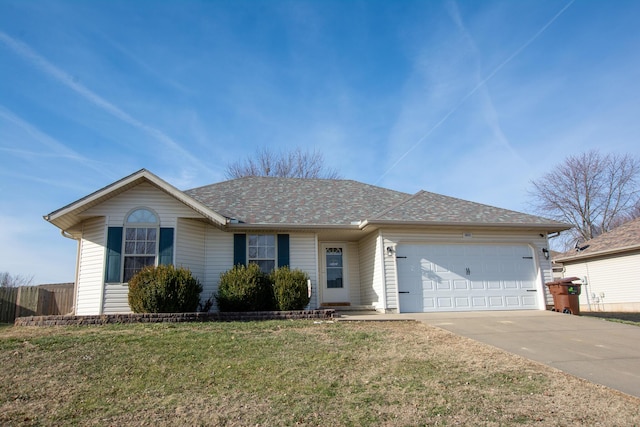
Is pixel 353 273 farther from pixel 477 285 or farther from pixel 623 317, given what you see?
pixel 623 317

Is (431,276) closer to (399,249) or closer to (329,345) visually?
(399,249)

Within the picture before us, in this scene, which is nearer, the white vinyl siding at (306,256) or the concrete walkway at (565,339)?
the concrete walkway at (565,339)

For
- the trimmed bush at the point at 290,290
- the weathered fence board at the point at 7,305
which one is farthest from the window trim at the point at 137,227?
the weathered fence board at the point at 7,305

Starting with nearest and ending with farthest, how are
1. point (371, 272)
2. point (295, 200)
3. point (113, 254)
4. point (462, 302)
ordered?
point (113, 254)
point (462, 302)
point (371, 272)
point (295, 200)

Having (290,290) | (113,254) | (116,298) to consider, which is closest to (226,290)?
(290,290)

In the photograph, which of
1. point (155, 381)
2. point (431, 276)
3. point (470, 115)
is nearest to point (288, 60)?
point (470, 115)

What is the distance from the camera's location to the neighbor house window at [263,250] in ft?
43.7

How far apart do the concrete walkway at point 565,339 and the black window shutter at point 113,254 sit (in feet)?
20.9

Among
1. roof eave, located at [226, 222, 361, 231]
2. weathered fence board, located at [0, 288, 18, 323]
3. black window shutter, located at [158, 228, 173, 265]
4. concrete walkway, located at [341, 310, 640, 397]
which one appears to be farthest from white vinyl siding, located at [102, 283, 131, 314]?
weathered fence board, located at [0, 288, 18, 323]

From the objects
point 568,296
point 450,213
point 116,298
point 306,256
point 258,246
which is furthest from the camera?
point 450,213

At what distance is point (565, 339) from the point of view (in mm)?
8617

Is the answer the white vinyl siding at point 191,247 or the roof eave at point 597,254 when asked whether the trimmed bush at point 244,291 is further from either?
the roof eave at point 597,254

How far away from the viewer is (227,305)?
39.3 feet

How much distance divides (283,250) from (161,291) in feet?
12.7
